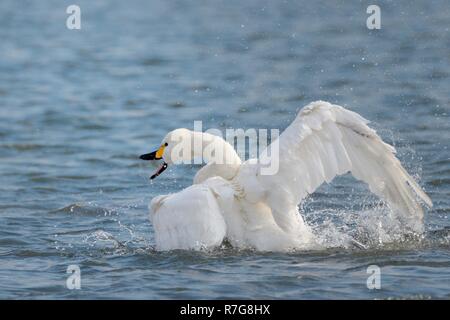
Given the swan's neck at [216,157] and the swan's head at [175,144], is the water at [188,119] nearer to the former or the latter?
the swan's neck at [216,157]

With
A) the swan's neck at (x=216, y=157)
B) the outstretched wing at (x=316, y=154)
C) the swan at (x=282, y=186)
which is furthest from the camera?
the swan's neck at (x=216, y=157)

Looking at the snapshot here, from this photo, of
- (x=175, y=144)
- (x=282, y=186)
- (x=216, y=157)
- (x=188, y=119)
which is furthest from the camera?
(x=188, y=119)

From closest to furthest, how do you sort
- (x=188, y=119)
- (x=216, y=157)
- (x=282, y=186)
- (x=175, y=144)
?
(x=282, y=186) → (x=216, y=157) → (x=175, y=144) → (x=188, y=119)

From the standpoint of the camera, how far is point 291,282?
8859 millimetres

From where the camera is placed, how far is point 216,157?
981cm

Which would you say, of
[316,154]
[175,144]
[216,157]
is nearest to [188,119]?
[175,144]

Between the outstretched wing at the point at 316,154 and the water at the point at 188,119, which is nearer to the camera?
the outstretched wing at the point at 316,154

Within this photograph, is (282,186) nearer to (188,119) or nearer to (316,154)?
(316,154)

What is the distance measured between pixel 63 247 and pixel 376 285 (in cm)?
362

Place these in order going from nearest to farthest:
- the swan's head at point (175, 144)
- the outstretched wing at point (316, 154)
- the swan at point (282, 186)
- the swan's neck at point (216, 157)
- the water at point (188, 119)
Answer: the outstretched wing at point (316, 154)
the swan at point (282, 186)
the water at point (188, 119)
the swan's neck at point (216, 157)
the swan's head at point (175, 144)

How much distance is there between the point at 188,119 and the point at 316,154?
9480 millimetres

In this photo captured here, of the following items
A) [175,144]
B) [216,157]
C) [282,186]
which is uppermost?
[175,144]

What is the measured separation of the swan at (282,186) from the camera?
908cm

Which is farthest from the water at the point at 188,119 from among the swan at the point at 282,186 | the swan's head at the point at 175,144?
the swan's head at the point at 175,144
